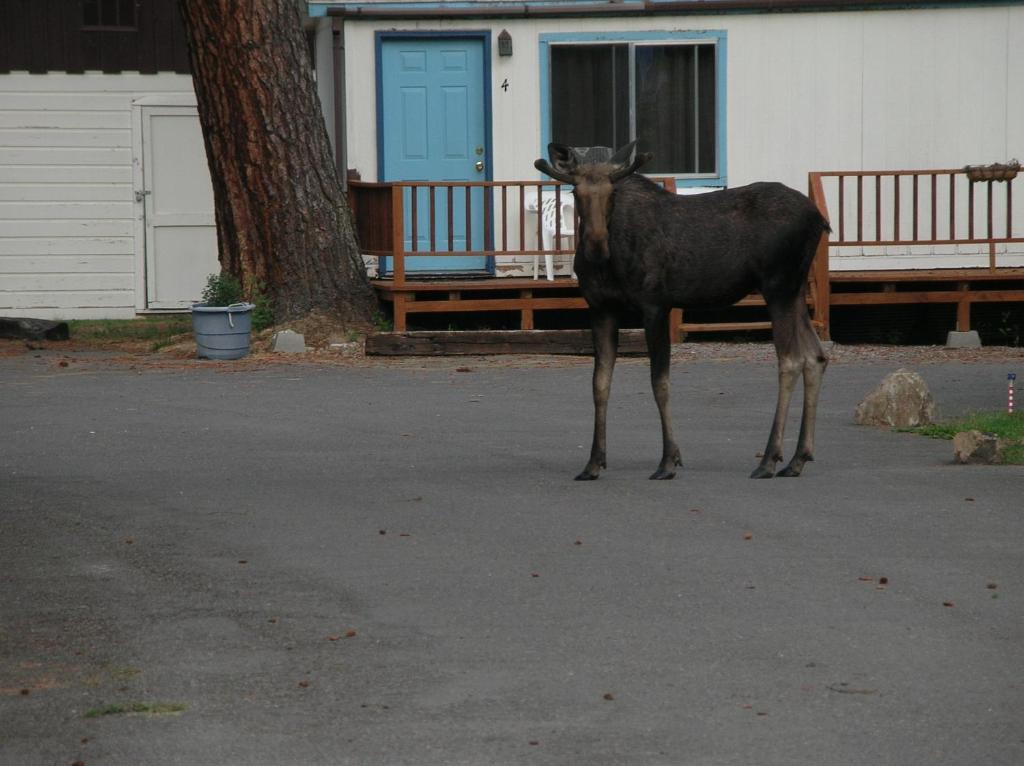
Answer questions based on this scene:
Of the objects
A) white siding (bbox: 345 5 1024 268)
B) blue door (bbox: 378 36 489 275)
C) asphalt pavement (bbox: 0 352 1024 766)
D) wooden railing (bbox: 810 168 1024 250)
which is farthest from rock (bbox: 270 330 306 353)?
wooden railing (bbox: 810 168 1024 250)

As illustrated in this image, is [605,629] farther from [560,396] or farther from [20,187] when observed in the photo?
[20,187]

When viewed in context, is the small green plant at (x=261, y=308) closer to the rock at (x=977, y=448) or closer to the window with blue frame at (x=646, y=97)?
the window with blue frame at (x=646, y=97)

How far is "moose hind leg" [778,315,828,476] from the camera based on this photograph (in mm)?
9688

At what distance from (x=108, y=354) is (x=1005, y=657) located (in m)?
12.9

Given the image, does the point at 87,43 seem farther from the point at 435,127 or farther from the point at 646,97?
the point at 646,97

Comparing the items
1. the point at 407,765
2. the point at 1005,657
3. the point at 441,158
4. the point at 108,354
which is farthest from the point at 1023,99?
the point at 407,765

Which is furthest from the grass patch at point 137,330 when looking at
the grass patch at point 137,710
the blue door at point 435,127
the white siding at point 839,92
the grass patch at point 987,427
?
the grass patch at point 137,710

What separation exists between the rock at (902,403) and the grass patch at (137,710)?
7.30 meters

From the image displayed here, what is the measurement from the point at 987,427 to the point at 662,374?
104 inches

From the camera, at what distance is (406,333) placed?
16672mm

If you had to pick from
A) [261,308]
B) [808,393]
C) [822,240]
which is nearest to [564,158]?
[808,393]

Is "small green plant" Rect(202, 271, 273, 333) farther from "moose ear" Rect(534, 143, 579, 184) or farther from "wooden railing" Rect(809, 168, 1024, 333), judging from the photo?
"moose ear" Rect(534, 143, 579, 184)

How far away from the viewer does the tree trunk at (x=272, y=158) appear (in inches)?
679

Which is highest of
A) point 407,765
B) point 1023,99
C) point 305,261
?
point 1023,99
